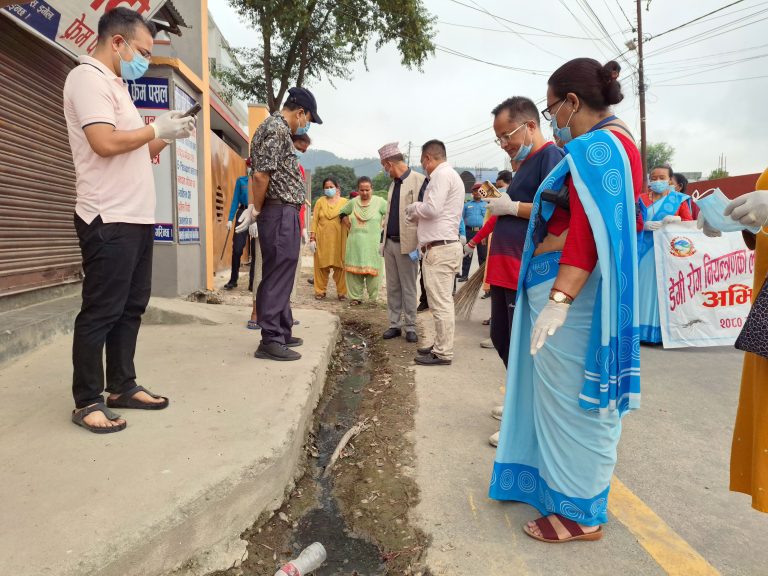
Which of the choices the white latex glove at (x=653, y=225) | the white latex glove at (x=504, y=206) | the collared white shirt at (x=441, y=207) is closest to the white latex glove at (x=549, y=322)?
the white latex glove at (x=504, y=206)

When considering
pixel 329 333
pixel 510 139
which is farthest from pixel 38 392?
pixel 510 139

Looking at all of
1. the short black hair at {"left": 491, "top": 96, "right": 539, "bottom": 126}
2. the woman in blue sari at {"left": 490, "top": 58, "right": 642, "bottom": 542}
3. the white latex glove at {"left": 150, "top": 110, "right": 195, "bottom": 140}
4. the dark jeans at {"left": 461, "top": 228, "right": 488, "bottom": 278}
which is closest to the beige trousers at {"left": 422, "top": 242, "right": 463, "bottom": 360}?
the short black hair at {"left": 491, "top": 96, "right": 539, "bottom": 126}

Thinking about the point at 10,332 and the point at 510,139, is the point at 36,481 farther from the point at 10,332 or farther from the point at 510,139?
the point at 510,139

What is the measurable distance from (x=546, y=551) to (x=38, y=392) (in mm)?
2631

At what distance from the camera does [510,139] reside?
2.97m

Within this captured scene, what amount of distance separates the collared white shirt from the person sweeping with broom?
1326 millimetres

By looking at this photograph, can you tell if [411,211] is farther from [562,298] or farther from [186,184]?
[186,184]

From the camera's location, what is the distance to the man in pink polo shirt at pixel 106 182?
7.48ft

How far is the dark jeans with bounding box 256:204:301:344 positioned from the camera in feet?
12.2

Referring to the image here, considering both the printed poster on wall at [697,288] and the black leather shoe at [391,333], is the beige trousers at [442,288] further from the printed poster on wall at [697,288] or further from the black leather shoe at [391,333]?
the printed poster on wall at [697,288]

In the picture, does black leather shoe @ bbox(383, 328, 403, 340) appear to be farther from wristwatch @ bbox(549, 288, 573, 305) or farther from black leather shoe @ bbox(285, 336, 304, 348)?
wristwatch @ bbox(549, 288, 573, 305)

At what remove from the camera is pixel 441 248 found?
174 inches

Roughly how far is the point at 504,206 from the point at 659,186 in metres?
3.51

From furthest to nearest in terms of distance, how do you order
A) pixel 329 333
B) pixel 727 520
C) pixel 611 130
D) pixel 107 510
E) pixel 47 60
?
pixel 329 333 → pixel 47 60 → pixel 727 520 → pixel 611 130 → pixel 107 510
